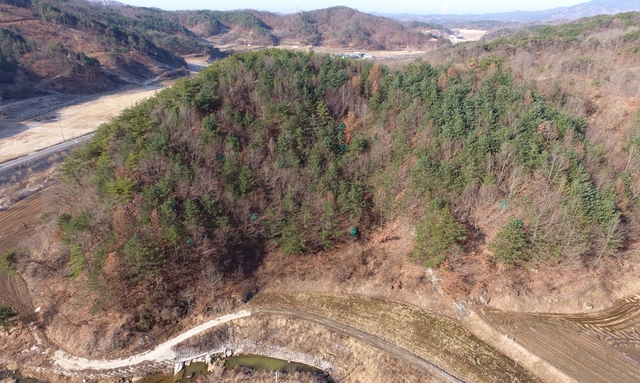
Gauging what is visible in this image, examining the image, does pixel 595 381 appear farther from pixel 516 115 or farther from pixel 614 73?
pixel 614 73

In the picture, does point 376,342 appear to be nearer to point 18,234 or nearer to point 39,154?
point 18,234

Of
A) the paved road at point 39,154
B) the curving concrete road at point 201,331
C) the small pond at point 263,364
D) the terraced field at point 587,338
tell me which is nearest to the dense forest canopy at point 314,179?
the curving concrete road at point 201,331

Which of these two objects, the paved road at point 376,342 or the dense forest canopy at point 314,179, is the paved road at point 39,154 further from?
the paved road at point 376,342

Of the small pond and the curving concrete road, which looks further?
the small pond

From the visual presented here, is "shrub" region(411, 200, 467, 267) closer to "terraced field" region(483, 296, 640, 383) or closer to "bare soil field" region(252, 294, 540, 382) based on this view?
"bare soil field" region(252, 294, 540, 382)

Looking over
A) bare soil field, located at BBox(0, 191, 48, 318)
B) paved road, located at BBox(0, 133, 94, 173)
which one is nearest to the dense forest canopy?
bare soil field, located at BBox(0, 191, 48, 318)

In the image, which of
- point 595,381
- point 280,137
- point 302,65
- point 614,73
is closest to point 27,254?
point 280,137
